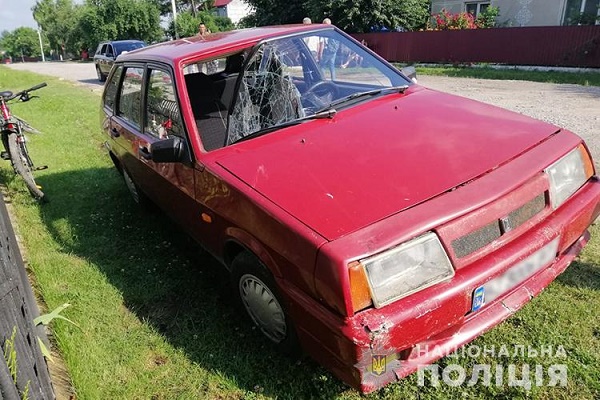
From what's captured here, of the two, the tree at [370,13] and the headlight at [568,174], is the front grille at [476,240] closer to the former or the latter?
the headlight at [568,174]

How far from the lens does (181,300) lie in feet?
11.3

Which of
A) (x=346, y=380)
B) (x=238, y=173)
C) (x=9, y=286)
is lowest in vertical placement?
(x=346, y=380)

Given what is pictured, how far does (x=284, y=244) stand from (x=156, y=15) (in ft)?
151

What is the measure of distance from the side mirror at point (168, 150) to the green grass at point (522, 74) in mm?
12165

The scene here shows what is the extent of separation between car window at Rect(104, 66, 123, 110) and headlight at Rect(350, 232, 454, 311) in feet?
11.9

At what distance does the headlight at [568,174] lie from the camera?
8.17ft

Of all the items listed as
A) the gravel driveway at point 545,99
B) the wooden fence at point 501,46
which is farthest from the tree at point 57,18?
the gravel driveway at point 545,99

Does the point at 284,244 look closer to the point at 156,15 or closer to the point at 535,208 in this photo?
the point at 535,208

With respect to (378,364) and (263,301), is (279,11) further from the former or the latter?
(378,364)

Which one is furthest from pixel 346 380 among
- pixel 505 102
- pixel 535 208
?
pixel 505 102

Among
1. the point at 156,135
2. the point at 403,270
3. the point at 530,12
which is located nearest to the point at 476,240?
the point at 403,270

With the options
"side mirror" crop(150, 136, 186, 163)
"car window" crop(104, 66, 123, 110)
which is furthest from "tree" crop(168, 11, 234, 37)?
"side mirror" crop(150, 136, 186, 163)

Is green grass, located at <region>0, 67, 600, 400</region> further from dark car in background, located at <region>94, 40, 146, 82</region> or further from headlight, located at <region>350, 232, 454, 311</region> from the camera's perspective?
dark car in background, located at <region>94, 40, 146, 82</region>

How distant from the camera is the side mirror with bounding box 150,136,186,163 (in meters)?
2.98
